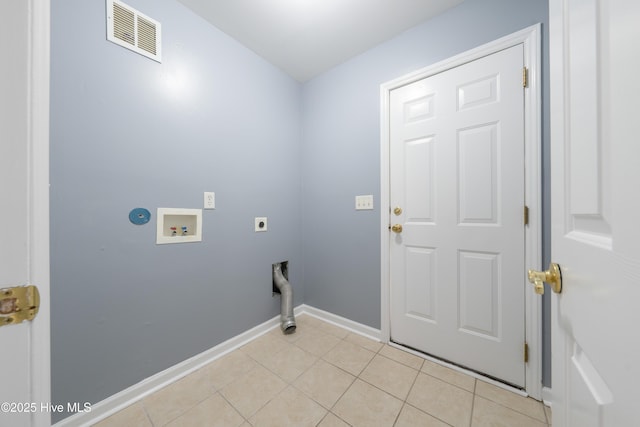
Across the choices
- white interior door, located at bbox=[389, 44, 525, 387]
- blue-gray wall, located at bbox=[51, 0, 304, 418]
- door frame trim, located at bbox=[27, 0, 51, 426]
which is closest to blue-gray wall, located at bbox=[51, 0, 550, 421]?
blue-gray wall, located at bbox=[51, 0, 304, 418]

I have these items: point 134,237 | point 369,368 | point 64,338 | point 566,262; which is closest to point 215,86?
point 134,237

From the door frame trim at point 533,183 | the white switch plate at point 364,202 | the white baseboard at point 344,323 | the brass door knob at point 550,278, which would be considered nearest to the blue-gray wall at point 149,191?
the white baseboard at point 344,323

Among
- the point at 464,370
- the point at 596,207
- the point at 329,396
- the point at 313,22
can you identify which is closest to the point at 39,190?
the point at 596,207

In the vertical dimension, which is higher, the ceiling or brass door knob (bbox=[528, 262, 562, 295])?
the ceiling

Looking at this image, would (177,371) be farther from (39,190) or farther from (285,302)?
(39,190)

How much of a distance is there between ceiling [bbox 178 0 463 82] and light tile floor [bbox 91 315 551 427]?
2.47 metres

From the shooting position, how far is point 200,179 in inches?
60.5

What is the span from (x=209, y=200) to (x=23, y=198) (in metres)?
1.19

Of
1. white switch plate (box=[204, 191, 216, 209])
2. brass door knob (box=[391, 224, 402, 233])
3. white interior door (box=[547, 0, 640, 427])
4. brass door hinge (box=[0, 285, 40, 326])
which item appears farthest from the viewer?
brass door knob (box=[391, 224, 402, 233])

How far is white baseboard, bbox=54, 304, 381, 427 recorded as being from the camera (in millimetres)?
1093

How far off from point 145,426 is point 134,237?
97 centimetres

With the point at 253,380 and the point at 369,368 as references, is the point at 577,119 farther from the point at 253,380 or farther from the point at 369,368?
the point at 253,380

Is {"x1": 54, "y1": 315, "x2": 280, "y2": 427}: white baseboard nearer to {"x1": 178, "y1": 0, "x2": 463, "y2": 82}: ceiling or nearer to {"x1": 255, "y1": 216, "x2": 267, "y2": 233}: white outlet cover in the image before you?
{"x1": 255, "y1": 216, "x2": 267, "y2": 233}: white outlet cover

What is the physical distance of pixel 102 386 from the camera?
1.13 metres
